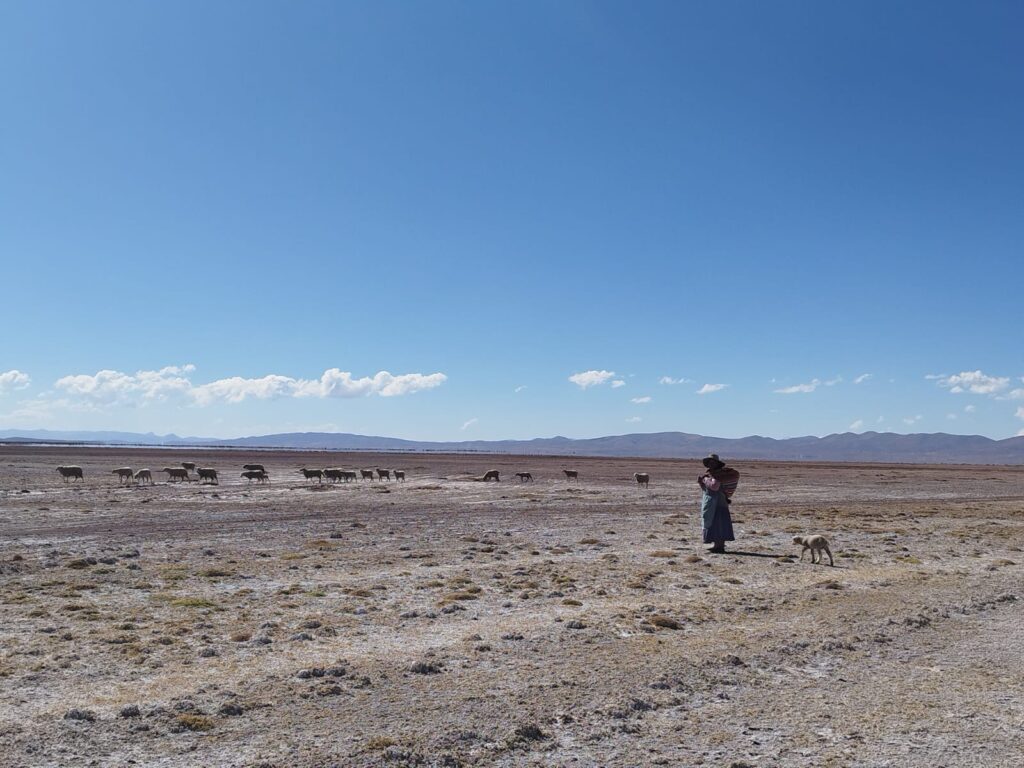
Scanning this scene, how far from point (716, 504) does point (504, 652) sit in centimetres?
1077

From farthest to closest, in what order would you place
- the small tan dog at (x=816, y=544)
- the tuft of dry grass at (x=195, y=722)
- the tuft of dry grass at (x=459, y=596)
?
the small tan dog at (x=816, y=544) → the tuft of dry grass at (x=459, y=596) → the tuft of dry grass at (x=195, y=722)

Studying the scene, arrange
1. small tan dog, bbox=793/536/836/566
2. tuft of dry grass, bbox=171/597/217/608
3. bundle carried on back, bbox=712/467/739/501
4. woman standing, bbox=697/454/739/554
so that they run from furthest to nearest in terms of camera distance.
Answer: woman standing, bbox=697/454/739/554 → bundle carried on back, bbox=712/467/739/501 → small tan dog, bbox=793/536/836/566 → tuft of dry grass, bbox=171/597/217/608

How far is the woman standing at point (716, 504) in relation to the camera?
61.0ft

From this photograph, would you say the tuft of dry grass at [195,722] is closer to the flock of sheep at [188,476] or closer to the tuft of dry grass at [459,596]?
the tuft of dry grass at [459,596]

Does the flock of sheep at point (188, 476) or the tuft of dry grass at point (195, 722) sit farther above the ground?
the tuft of dry grass at point (195, 722)

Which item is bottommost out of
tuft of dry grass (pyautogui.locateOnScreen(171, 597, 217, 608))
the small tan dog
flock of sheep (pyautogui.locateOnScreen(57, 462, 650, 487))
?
flock of sheep (pyautogui.locateOnScreen(57, 462, 650, 487))

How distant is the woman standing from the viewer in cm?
1858

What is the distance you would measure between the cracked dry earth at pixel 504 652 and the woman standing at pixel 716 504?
1.82 ft

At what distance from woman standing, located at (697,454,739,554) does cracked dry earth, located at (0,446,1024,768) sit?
554 mm

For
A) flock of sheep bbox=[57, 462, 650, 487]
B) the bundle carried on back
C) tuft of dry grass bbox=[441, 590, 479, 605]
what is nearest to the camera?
tuft of dry grass bbox=[441, 590, 479, 605]

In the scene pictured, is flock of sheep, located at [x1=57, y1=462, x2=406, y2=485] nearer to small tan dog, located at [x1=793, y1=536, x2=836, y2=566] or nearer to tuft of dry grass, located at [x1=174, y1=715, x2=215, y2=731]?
small tan dog, located at [x1=793, y1=536, x2=836, y2=566]

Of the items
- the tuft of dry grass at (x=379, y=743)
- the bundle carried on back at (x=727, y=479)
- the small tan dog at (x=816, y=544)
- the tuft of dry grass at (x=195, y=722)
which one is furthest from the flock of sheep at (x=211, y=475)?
the tuft of dry grass at (x=379, y=743)

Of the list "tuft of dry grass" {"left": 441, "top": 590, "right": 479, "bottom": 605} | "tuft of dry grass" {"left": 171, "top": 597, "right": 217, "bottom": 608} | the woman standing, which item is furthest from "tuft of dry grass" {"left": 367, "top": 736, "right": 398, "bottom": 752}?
the woman standing

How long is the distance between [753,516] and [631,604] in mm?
18904
